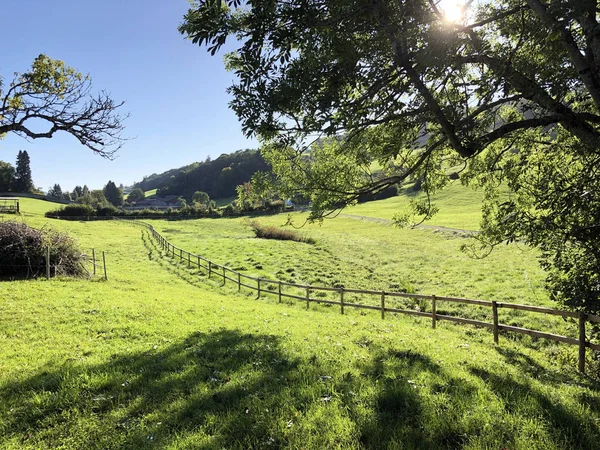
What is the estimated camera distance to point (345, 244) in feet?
120

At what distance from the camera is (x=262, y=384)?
4949 mm

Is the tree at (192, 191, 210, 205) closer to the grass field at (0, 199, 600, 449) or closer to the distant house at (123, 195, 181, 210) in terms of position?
the distant house at (123, 195, 181, 210)

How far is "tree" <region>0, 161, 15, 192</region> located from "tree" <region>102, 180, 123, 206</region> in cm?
6082

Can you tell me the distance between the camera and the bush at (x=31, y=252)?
14.6 m

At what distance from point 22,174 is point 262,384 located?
131 metres

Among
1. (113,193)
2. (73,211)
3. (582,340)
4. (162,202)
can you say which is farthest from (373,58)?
(162,202)

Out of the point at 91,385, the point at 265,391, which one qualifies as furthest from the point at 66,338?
the point at 265,391

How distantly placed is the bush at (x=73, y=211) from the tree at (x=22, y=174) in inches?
2192

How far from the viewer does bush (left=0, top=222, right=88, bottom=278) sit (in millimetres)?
14566

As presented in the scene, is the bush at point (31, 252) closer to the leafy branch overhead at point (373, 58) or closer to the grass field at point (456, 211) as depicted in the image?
the leafy branch overhead at point (373, 58)

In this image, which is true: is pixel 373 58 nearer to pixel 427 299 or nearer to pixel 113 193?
pixel 427 299

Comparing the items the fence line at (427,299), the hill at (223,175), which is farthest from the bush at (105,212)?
the hill at (223,175)

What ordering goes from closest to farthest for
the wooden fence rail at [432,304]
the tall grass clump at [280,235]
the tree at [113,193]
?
1. the wooden fence rail at [432,304]
2. the tall grass clump at [280,235]
3. the tree at [113,193]

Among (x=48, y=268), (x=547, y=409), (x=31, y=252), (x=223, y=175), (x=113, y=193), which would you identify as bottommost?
(x=547, y=409)
